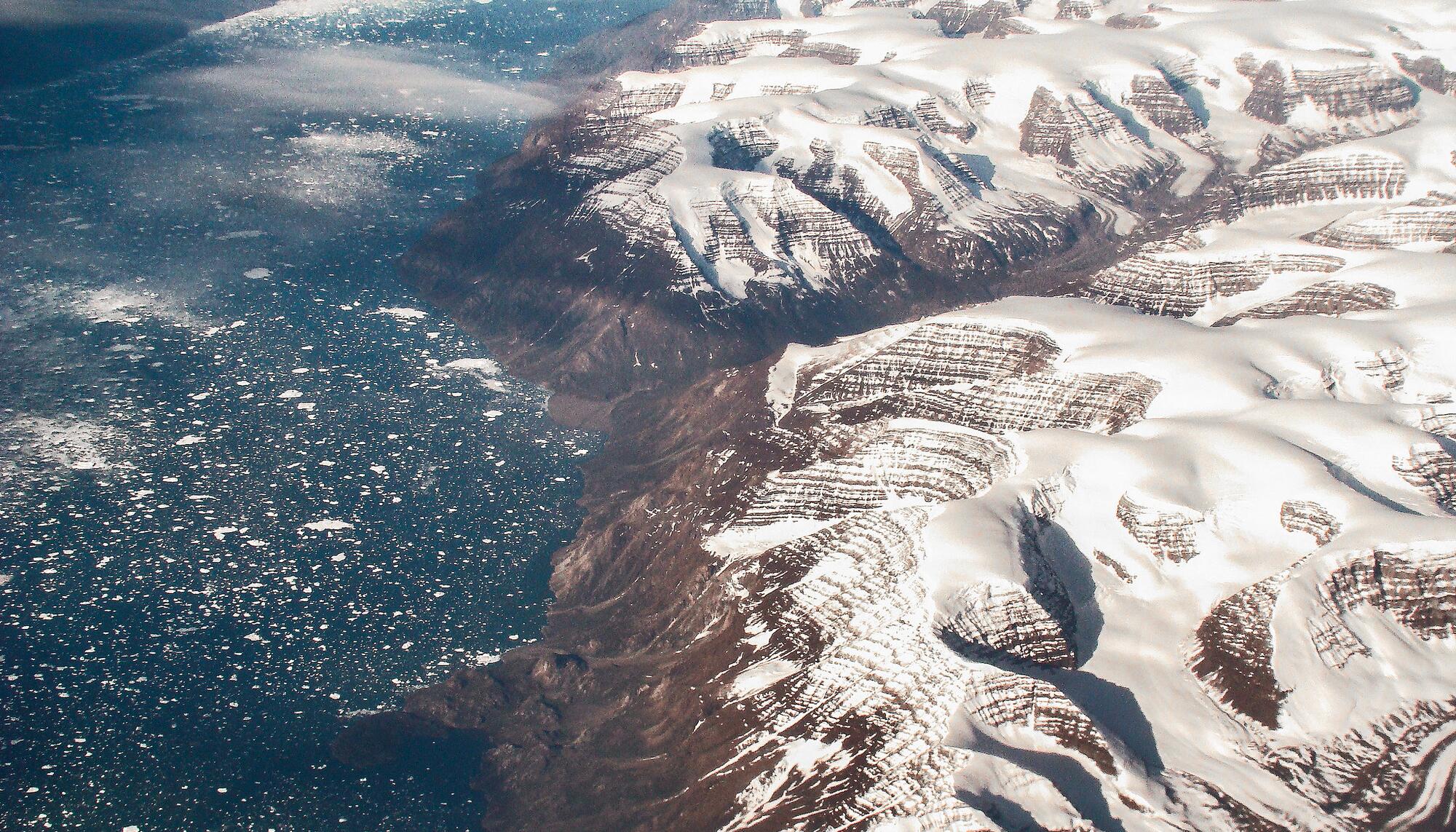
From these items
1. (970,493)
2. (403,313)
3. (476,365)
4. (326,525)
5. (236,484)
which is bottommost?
(326,525)

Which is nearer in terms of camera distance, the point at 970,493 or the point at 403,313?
the point at 970,493

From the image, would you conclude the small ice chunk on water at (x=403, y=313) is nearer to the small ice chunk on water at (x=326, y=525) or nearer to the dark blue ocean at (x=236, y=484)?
the dark blue ocean at (x=236, y=484)

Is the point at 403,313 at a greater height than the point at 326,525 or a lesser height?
greater

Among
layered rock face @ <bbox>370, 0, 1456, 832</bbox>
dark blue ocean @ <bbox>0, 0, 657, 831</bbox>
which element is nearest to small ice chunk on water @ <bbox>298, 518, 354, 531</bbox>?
dark blue ocean @ <bbox>0, 0, 657, 831</bbox>

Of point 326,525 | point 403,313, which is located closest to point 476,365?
point 403,313

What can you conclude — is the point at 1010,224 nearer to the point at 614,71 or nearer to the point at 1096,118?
the point at 1096,118

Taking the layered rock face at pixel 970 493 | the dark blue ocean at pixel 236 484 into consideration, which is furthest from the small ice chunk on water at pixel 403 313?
the layered rock face at pixel 970 493

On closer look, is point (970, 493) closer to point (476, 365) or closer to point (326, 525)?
point (326, 525)
